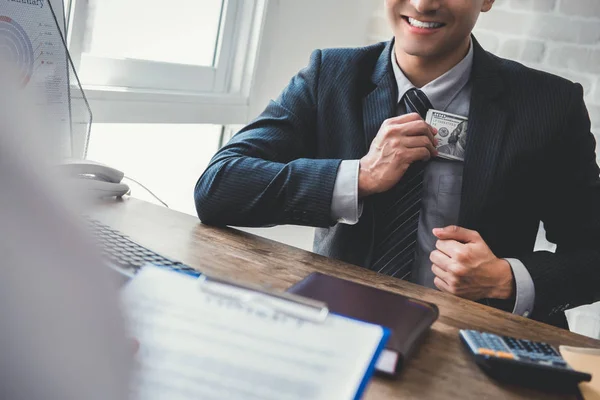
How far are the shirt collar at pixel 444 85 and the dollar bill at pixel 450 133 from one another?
0.16ft

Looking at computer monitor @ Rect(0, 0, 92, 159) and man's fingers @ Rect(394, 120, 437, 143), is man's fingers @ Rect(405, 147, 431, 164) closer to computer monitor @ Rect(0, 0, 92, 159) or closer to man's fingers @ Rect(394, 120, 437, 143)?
man's fingers @ Rect(394, 120, 437, 143)

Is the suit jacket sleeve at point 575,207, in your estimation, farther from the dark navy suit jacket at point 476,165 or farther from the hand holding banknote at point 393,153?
the hand holding banknote at point 393,153

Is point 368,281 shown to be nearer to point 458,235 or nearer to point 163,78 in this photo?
point 458,235

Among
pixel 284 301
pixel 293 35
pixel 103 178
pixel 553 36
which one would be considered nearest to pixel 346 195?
pixel 103 178

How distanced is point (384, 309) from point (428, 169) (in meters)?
0.63

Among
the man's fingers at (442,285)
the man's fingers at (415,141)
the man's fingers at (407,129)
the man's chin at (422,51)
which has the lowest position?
the man's fingers at (442,285)

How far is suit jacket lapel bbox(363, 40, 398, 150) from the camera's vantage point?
1.47 m

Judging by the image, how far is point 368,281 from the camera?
1081 millimetres

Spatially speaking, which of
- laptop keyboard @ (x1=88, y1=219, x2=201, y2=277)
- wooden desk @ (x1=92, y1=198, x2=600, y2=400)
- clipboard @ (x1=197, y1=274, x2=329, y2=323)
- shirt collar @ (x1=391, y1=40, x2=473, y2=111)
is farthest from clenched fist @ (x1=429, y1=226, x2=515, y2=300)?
clipboard @ (x1=197, y1=274, x2=329, y2=323)

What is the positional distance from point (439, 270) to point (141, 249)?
0.52 meters

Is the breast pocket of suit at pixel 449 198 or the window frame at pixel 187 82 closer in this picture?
the breast pocket of suit at pixel 449 198

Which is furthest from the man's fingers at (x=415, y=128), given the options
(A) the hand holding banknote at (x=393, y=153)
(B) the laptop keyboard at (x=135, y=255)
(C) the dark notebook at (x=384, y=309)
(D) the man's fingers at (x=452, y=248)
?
(B) the laptop keyboard at (x=135, y=255)

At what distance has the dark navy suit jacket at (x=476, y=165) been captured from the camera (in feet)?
4.37

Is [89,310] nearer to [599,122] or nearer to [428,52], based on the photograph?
[428,52]
